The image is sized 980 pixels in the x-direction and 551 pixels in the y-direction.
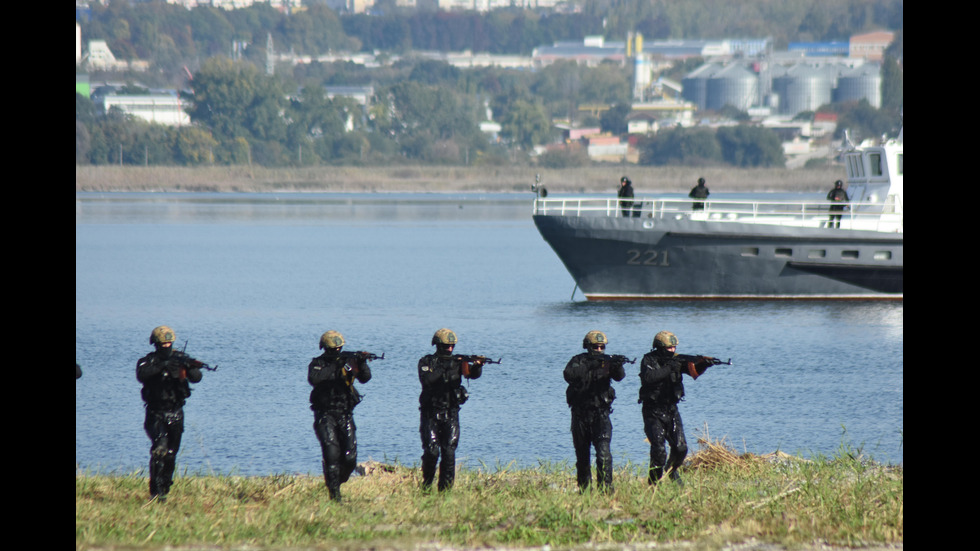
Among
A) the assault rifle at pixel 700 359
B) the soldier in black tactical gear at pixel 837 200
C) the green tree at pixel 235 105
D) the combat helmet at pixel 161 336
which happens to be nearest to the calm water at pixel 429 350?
the soldier in black tactical gear at pixel 837 200

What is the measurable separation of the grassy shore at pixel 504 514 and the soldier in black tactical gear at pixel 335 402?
35cm

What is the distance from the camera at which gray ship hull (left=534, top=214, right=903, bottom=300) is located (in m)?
31.8

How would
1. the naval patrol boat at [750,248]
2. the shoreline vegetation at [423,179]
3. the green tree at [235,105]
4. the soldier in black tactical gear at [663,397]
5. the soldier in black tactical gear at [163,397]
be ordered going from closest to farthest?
1. the soldier in black tactical gear at [163,397]
2. the soldier in black tactical gear at [663,397]
3. the naval patrol boat at [750,248]
4. the shoreline vegetation at [423,179]
5. the green tree at [235,105]

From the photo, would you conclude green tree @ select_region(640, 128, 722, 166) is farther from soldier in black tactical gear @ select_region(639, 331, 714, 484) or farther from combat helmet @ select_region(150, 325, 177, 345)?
combat helmet @ select_region(150, 325, 177, 345)

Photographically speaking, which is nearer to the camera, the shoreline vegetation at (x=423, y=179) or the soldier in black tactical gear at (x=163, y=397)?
the soldier in black tactical gear at (x=163, y=397)

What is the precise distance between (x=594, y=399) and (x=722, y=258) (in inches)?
847

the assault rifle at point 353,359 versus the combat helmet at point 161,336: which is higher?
the combat helmet at point 161,336

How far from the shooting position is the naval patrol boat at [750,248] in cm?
3173

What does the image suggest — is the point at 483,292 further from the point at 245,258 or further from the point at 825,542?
the point at 825,542

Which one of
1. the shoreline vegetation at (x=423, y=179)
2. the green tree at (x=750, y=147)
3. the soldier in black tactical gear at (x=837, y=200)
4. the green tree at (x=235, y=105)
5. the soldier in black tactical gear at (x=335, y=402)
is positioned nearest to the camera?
the soldier in black tactical gear at (x=335, y=402)

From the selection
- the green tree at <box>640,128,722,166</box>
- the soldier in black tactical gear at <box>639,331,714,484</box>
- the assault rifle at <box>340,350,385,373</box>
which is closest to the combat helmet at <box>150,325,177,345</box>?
the assault rifle at <box>340,350,385,373</box>

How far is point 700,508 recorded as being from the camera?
35.0 ft

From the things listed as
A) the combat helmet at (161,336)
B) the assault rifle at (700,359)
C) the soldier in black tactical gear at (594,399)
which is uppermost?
the combat helmet at (161,336)

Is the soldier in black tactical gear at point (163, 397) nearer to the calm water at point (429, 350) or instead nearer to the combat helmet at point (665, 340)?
the calm water at point (429, 350)
